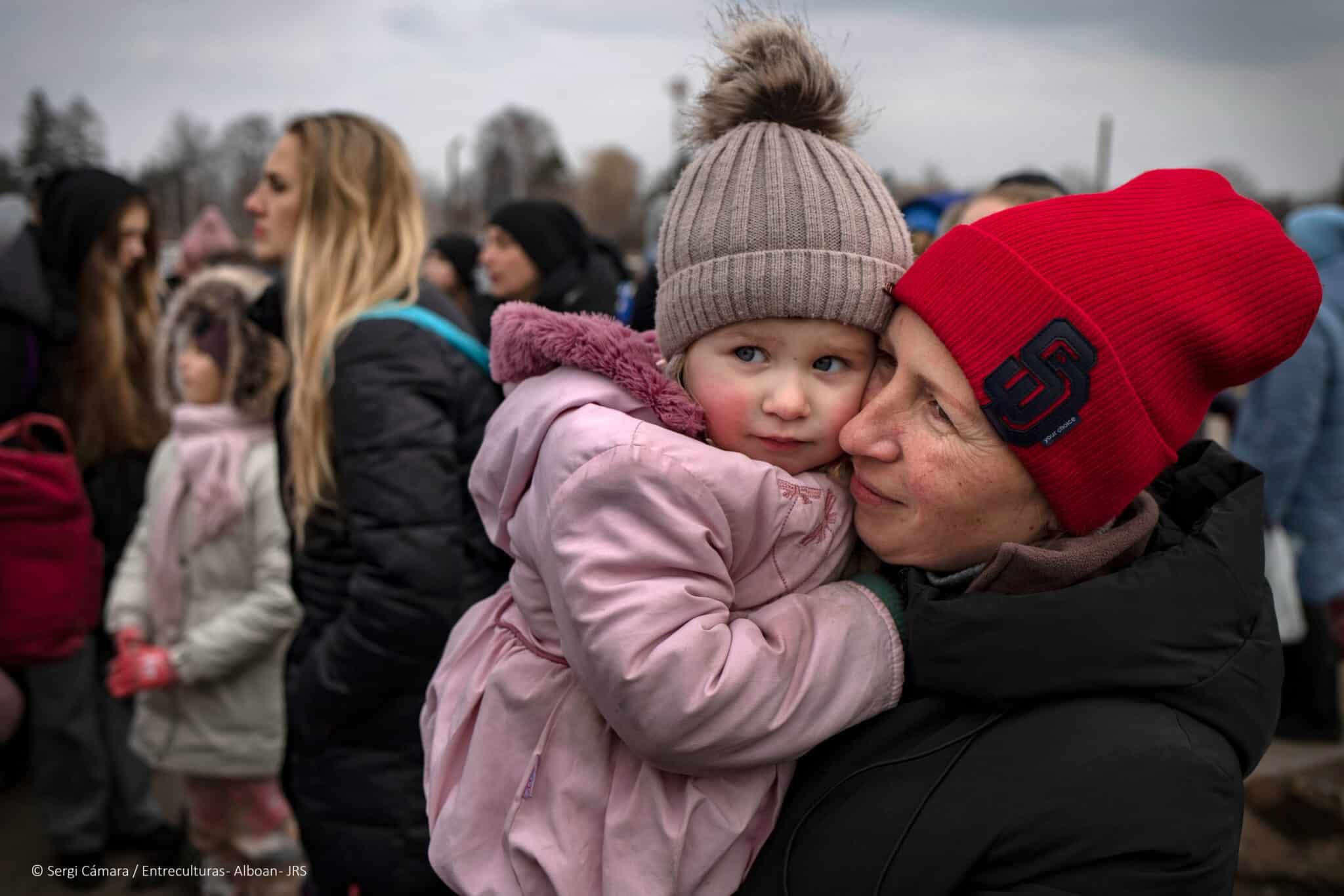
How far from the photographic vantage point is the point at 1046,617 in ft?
4.18

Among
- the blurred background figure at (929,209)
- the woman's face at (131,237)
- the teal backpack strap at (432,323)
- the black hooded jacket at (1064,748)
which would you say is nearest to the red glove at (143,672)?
the teal backpack strap at (432,323)

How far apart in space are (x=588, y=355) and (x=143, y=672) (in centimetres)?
260

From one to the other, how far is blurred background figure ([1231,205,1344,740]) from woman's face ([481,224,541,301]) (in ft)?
11.6

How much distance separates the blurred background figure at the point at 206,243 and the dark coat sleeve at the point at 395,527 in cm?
821

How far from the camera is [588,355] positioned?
5.09 feet

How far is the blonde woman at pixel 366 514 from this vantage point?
2420 millimetres

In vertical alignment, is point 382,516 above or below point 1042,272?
below

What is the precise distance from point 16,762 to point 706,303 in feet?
16.8

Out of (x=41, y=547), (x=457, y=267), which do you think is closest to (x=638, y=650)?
(x=41, y=547)

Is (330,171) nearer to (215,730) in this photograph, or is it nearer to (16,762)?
(215,730)

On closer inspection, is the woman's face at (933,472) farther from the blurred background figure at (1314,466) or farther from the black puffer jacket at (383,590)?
the blurred background figure at (1314,466)

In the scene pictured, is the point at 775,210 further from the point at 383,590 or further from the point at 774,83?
the point at 383,590

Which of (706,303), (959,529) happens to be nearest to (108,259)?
(706,303)

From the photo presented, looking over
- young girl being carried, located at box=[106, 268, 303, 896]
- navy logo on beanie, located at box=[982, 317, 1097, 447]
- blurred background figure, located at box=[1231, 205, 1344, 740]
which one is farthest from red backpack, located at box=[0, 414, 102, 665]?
blurred background figure, located at box=[1231, 205, 1344, 740]
